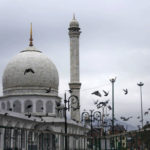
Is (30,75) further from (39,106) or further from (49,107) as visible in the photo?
(49,107)

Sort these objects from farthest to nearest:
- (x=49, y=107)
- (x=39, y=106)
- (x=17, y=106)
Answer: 1. (x=49, y=107)
2. (x=17, y=106)
3. (x=39, y=106)

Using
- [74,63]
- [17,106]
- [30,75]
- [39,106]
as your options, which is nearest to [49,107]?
[39,106]

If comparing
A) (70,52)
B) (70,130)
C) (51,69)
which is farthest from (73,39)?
(70,130)

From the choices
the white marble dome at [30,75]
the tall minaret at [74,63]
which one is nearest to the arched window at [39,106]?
the white marble dome at [30,75]

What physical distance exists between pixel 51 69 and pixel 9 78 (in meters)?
6.16

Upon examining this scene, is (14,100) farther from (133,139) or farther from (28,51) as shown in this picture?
(133,139)

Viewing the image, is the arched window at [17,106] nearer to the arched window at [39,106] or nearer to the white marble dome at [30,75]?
the white marble dome at [30,75]

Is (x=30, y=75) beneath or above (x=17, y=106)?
above

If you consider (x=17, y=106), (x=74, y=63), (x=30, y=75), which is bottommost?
(x=17, y=106)

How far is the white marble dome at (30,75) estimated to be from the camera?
60312 mm

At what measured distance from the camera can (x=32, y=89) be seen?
60219 mm

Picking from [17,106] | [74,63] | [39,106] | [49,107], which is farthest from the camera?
[74,63]

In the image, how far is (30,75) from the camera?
198ft

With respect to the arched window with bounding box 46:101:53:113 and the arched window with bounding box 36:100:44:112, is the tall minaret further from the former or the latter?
the arched window with bounding box 36:100:44:112
